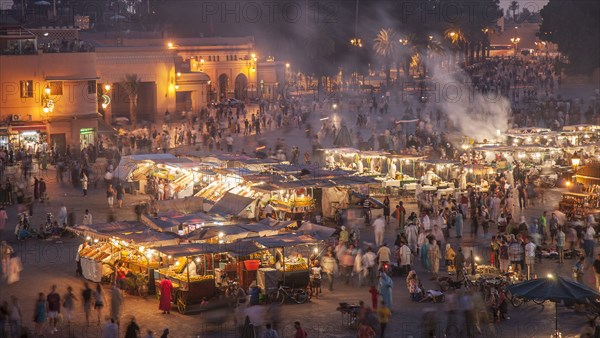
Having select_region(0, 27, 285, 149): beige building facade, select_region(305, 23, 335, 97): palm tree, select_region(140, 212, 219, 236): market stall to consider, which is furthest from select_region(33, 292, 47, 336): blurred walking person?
select_region(305, 23, 335, 97): palm tree

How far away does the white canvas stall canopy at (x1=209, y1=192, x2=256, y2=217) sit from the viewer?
93.3 feet

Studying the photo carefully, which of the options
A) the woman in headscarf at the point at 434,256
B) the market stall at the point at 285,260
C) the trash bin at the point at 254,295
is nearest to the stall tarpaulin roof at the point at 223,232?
the market stall at the point at 285,260

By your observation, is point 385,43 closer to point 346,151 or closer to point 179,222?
point 346,151

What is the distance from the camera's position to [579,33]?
7956 centimetres

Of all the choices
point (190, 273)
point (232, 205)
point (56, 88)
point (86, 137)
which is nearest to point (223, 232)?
point (190, 273)

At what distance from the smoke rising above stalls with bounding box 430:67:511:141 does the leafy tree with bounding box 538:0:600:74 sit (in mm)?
9914

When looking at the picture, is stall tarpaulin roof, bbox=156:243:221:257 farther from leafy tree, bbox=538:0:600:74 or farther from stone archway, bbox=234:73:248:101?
leafy tree, bbox=538:0:600:74

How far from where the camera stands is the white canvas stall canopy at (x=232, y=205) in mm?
28438

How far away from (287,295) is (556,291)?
19.0ft

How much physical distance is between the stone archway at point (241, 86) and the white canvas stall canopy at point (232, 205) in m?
47.8

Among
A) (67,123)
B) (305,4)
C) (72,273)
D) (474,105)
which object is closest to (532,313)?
(72,273)

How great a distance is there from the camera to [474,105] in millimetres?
58875

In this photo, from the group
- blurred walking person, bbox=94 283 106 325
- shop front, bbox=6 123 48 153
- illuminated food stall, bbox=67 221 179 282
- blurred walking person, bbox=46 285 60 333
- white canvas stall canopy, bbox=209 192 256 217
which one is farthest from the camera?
shop front, bbox=6 123 48 153

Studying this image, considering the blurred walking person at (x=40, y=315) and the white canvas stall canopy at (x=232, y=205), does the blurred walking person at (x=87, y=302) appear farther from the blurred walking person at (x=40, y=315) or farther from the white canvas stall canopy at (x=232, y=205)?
the white canvas stall canopy at (x=232, y=205)
